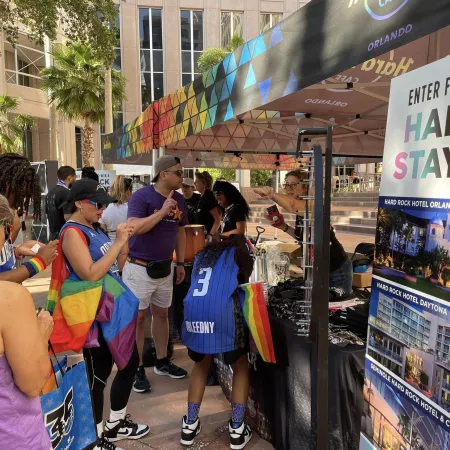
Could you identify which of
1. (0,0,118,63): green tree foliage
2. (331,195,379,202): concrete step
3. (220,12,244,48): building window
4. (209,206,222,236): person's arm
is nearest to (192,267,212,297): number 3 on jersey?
(209,206,222,236): person's arm

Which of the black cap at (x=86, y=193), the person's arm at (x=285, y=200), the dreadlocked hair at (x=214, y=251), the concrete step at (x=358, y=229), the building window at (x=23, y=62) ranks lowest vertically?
the concrete step at (x=358, y=229)

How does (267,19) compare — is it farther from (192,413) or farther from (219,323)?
(192,413)

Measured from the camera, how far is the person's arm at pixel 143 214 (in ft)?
10.6

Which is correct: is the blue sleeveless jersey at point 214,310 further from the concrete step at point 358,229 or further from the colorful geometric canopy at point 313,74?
the concrete step at point 358,229

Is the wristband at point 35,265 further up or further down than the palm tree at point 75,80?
further down

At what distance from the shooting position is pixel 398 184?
152 centimetres

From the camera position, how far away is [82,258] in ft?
7.33

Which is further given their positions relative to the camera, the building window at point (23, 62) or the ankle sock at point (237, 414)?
the building window at point (23, 62)

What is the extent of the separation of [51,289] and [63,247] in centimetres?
25

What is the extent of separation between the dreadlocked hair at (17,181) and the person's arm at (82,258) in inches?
22.1

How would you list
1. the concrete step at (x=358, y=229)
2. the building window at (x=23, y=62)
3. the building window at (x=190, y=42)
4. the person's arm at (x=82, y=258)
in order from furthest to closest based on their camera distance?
the building window at (x=190, y=42), the building window at (x=23, y=62), the concrete step at (x=358, y=229), the person's arm at (x=82, y=258)

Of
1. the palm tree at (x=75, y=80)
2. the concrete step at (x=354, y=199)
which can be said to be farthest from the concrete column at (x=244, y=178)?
the palm tree at (x=75, y=80)

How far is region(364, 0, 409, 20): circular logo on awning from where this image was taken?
1.74 m

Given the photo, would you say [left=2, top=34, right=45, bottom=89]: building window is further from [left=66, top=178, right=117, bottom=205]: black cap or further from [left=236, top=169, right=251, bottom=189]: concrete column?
[left=66, top=178, right=117, bottom=205]: black cap
